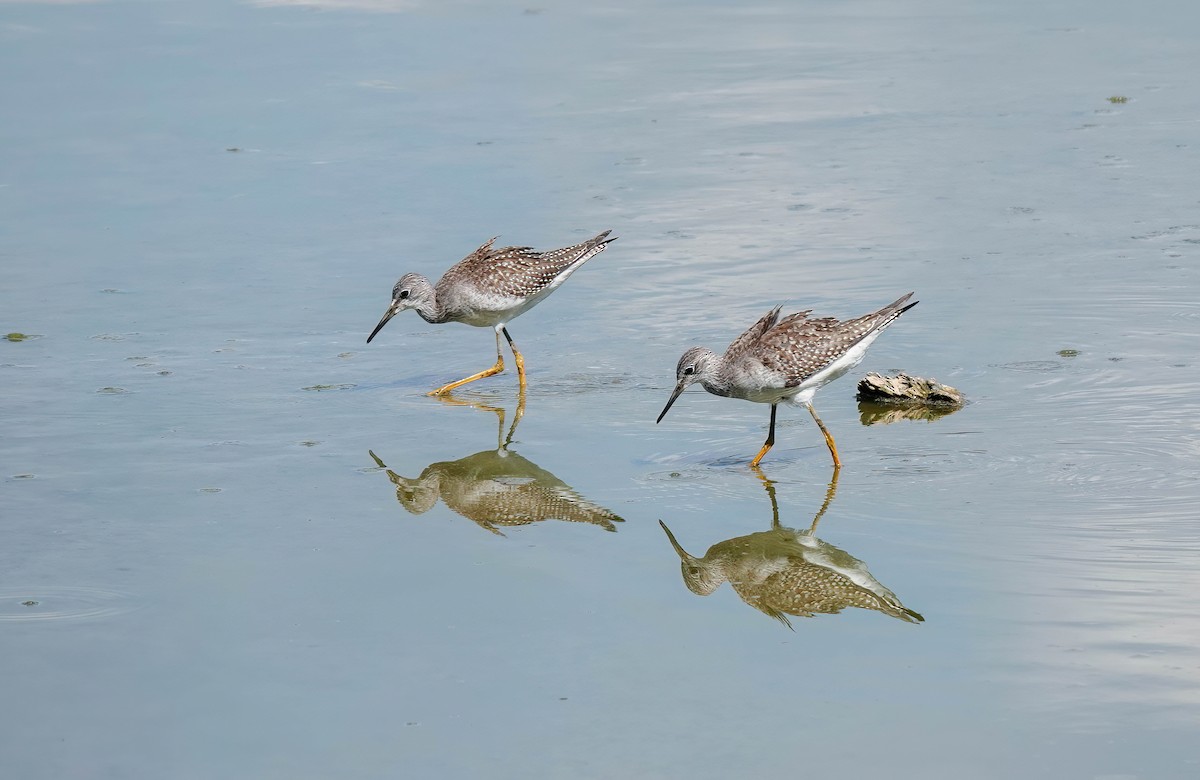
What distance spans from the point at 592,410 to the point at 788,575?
3.12 m

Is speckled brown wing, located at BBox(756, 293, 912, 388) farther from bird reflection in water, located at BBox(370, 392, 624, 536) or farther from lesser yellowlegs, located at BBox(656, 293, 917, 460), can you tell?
bird reflection in water, located at BBox(370, 392, 624, 536)

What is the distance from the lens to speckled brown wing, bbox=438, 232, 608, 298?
12548mm

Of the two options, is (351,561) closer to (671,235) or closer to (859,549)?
(859,549)

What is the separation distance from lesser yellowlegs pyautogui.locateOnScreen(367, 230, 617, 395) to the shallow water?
442 millimetres

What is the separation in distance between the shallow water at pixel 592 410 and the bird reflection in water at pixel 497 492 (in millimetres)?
51

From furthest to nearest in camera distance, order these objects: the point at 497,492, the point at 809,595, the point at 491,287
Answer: the point at 491,287 < the point at 497,492 < the point at 809,595

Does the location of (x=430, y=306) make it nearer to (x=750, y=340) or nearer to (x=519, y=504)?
(x=750, y=340)

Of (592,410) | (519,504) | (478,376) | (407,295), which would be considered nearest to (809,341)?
(592,410)

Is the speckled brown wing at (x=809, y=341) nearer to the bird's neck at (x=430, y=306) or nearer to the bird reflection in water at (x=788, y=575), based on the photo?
the bird reflection in water at (x=788, y=575)

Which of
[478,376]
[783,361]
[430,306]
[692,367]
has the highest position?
[783,361]

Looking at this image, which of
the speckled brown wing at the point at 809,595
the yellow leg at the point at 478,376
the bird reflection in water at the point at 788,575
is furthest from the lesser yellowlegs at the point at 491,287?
the speckled brown wing at the point at 809,595

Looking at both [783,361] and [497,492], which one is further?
[783,361]

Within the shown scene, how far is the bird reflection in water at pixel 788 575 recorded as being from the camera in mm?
7973

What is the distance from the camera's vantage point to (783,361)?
10.1 meters
